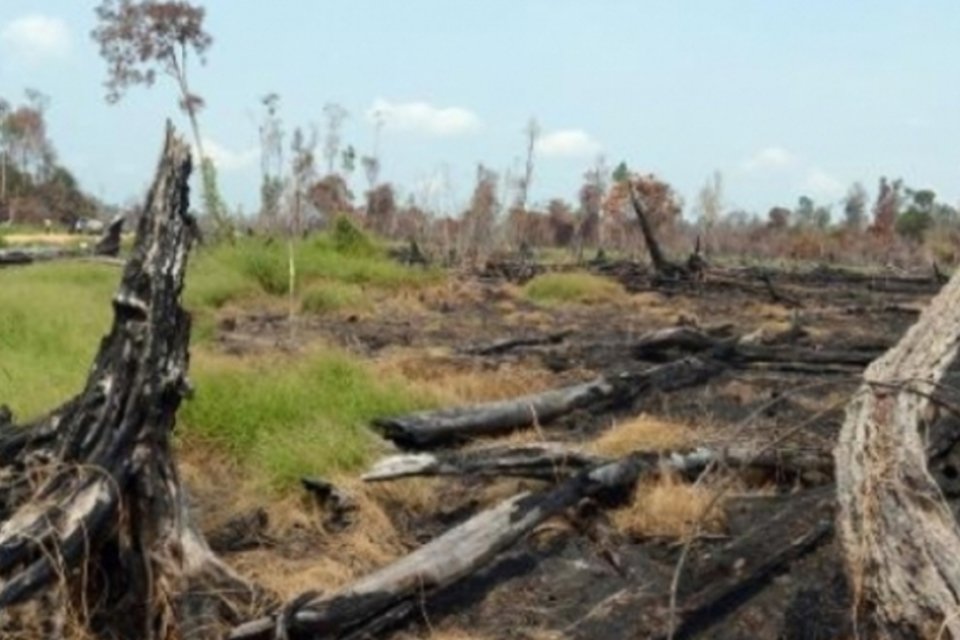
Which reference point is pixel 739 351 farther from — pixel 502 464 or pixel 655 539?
pixel 655 539

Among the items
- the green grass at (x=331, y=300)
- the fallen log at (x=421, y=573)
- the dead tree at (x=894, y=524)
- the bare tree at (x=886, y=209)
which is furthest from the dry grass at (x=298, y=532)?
the bare tree at (x=886, y=209)

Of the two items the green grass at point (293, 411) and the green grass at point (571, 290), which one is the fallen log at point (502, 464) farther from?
the green grass at point (571, 290)

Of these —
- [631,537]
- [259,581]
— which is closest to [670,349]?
[631,537]

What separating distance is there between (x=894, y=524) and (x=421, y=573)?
5.99 ft

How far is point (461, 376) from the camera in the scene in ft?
30.0

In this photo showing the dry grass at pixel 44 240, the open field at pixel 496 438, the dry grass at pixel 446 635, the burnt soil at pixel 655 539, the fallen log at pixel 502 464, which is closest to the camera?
the dry grass at pixel 446 635

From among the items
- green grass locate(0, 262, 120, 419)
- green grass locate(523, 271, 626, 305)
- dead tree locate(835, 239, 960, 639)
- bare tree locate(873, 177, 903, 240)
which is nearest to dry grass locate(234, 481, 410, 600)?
green grass locate(0, 262, 120, 419)

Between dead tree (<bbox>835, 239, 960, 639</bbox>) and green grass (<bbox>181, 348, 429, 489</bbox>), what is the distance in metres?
2.85

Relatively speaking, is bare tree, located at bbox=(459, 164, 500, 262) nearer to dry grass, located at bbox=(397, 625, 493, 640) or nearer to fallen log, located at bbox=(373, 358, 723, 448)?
fallen log, located at bbox=(373, 358, 723, 448)

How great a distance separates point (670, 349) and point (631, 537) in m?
5.01

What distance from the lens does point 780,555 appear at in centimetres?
534

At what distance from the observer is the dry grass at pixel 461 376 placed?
872 cm

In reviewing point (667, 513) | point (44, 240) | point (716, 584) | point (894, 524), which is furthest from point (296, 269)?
point (44, 240)

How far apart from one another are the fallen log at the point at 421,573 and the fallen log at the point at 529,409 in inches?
56.8
